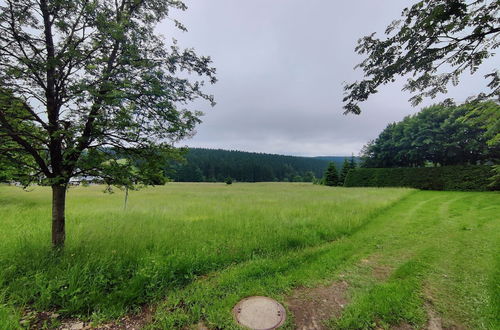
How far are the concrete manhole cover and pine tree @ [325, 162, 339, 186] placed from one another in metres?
45.6

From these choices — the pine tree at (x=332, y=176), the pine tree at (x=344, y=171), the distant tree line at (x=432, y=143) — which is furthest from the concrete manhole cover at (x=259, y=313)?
the pine tree at (x=344, y=171)

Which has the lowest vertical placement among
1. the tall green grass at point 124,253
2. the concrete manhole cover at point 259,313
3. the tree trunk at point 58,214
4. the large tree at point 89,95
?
the concrete manhole cover at point 259,313

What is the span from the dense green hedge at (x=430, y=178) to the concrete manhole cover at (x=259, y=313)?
93.6ft

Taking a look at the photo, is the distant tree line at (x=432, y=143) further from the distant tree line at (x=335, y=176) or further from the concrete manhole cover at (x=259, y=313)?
the concrete manhole cover at (x=259, y=313)

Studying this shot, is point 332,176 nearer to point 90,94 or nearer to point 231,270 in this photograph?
point 231,270

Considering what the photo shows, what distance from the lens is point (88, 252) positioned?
411 cm

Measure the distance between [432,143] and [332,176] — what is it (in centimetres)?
1787

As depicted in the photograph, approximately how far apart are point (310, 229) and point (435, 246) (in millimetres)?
3227

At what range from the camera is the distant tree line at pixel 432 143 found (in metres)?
29.8

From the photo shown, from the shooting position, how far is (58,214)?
3975mm

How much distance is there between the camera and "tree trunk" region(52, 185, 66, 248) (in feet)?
12.7

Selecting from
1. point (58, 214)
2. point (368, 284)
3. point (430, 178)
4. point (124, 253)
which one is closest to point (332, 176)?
point (430, 178)

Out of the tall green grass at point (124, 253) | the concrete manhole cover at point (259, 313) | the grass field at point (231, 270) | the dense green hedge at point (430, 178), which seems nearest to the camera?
the concrete manhole cover at point (259, 313)

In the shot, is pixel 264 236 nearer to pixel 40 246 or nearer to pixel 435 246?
pixel 435 246
